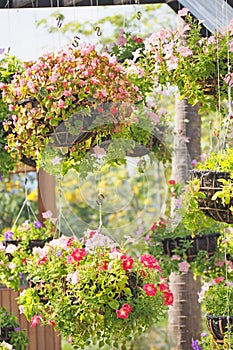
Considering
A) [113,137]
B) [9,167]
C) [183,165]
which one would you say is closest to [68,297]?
[113,137]

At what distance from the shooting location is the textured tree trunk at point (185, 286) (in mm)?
5512

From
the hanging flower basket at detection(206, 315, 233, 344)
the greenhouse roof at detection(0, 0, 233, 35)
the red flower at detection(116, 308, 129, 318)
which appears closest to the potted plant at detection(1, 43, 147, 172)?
the greenhouse roof at detection(0, 0, 233, 35)

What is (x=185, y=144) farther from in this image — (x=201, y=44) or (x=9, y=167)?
(x=201, y=44)

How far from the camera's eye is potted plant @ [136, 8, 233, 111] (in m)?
3.68

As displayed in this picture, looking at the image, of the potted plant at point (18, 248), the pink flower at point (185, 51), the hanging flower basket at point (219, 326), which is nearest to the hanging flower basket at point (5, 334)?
the potted plant at point (18, 248)

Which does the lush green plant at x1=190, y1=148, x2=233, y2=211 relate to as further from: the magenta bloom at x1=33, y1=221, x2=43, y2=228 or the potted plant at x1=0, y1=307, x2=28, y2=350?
the potted plant at x1=0, y1=307, x2=28, y2=350

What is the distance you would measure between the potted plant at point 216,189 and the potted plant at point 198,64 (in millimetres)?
562

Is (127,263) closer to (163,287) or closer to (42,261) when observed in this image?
(163,287)

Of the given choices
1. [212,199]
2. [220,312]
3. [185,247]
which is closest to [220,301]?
[220,312]

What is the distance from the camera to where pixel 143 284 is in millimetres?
3570

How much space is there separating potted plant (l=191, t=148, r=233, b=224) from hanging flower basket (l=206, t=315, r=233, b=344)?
0.93 meters

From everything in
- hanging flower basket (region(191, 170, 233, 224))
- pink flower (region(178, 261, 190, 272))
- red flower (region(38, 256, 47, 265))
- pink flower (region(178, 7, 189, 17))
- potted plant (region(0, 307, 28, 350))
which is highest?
pink flower (region(178, 7, 189, 17))

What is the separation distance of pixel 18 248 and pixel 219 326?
128cm

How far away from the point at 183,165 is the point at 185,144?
5.2 inches
